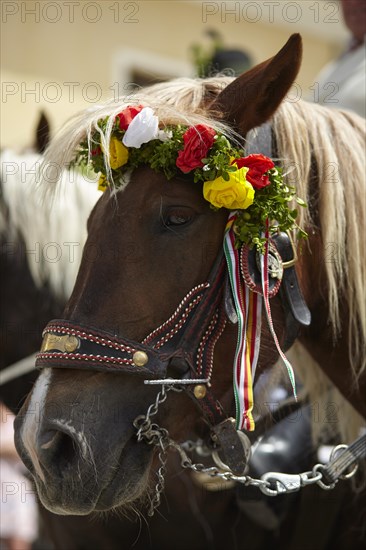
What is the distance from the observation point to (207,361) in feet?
6.05

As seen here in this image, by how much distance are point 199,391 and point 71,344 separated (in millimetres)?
319

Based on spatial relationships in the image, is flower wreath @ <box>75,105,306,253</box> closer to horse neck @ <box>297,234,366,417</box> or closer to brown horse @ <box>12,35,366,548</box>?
brown horse @ <box>12,35,366,548</box>

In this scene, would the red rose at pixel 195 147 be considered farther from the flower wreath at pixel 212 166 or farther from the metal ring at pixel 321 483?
the metal ring at pixel 321 483

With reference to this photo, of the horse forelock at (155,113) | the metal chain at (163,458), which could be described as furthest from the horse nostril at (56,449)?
the horse forelock at (155,113)

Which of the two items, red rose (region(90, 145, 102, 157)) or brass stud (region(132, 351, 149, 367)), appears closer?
brass stud (region(132, 351, 149, 367))

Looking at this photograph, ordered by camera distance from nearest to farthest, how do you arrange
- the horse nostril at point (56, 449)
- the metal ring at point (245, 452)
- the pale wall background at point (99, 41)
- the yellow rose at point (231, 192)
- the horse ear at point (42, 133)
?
the horse nostril at point (56, 449), the yellow rose at point (231, 192), the metal ring at point (245, 452), the horse ear at point (42, 133), the pale wall background at point (99, 41)

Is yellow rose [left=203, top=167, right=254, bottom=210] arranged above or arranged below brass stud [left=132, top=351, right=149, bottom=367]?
above

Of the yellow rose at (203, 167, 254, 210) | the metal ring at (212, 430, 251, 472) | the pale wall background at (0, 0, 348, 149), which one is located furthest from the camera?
the pale wall background at (0, 0, 348, 149)

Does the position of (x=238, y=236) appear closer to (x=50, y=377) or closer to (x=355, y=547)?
(x=50, y=377)

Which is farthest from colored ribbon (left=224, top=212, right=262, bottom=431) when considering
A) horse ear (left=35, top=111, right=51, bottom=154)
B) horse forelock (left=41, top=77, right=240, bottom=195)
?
horse ear (left=35, top=111, right=51, bottom=154)

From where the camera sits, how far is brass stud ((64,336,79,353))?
1.76 metres

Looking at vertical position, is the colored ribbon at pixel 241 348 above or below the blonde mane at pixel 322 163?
below

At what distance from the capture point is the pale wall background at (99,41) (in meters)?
7.30

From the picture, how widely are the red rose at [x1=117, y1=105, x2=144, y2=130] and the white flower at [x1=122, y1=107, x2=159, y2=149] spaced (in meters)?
0.02
